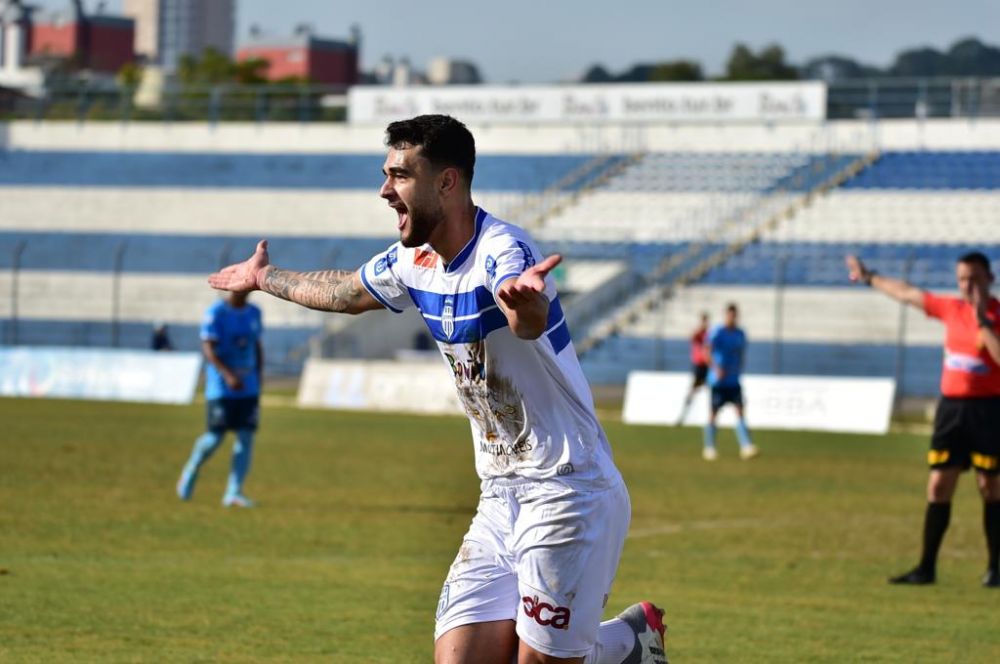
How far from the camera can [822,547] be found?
45.8 ft

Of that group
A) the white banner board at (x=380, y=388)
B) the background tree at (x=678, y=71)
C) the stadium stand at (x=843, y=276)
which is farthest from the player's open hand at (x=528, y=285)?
the background tree at (x=678, y=71)

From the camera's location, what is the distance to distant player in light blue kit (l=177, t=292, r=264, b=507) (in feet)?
49.7

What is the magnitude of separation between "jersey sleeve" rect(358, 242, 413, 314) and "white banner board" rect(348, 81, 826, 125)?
4005cm

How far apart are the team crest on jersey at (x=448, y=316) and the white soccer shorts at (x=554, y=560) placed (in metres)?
0.55

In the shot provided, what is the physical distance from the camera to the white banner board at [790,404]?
98.2 feet

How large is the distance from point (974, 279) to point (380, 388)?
2386 centimetres

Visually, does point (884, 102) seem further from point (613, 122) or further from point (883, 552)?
point (883, 552)

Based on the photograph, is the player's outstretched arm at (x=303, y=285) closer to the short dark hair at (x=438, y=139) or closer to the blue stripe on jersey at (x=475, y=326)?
the blue stripe on jersey at (x=475, y=326)

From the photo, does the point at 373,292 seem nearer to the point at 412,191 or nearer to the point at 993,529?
the point at 412,191

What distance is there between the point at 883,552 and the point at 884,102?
36.7m

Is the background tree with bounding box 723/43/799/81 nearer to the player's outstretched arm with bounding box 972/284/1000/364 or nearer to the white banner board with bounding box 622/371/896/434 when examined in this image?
the white banner board with bounding box 622/371/896/434

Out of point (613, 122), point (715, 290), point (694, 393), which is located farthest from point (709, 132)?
point (694, 393)

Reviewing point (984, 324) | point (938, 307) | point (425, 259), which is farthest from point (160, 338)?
point (425, 259)

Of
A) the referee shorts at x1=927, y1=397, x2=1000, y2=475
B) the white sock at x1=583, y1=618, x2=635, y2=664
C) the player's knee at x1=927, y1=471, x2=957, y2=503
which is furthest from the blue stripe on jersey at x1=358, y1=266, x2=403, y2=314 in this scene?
the player's knee at x1=927, y1=471, x2=957, y2=503
